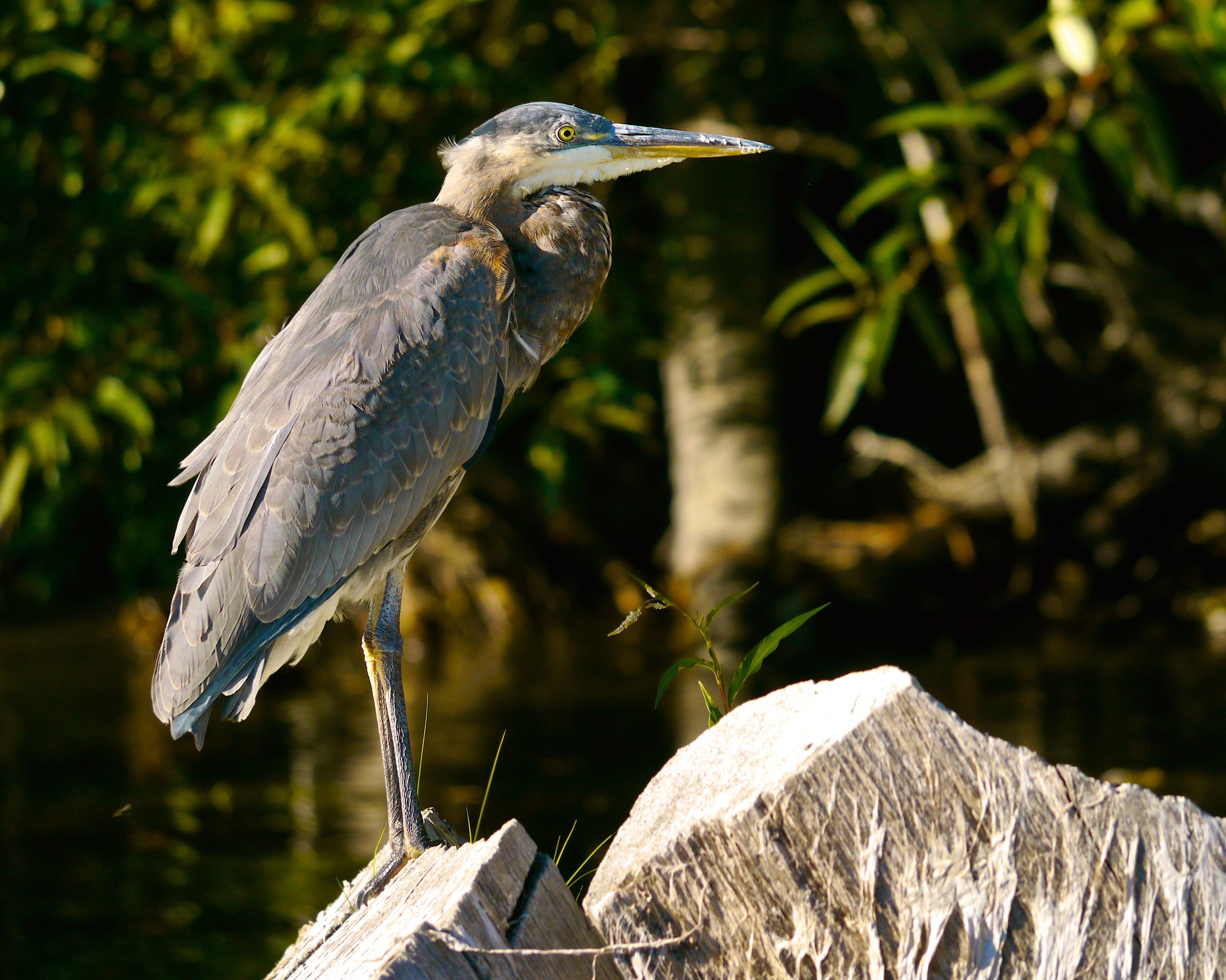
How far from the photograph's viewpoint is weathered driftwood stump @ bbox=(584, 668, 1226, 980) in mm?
1558

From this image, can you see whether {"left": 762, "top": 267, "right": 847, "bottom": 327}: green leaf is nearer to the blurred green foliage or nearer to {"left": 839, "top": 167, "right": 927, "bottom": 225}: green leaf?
the blurred green foliage

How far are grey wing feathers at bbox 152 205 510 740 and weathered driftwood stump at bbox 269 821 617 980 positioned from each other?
109cm

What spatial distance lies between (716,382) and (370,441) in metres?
4.79

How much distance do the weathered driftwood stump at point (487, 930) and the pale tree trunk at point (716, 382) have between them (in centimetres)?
571

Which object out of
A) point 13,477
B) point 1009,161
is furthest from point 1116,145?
point 13,477

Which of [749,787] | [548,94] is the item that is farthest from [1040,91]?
[749,787]

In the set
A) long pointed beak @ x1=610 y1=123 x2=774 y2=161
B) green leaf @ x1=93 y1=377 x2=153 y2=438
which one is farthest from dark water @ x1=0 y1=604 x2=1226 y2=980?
long pointed beak @ x1=610 y1=123 x2=774 y2=161

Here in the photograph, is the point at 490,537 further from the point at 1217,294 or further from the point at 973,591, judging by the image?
the point at 1217,294

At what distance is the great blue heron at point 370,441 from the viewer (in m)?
2.75

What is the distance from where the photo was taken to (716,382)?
7535 mm

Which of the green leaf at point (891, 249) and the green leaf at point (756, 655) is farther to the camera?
the green leaf at point (891, 249)

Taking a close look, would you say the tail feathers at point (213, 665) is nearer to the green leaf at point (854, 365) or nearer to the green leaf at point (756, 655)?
the green leaf at point (756, 655)

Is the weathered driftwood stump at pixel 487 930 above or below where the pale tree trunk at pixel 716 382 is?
above

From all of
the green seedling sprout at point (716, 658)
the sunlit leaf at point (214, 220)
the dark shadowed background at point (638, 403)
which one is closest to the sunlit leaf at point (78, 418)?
the dark shadowed background at point (638, 403)
